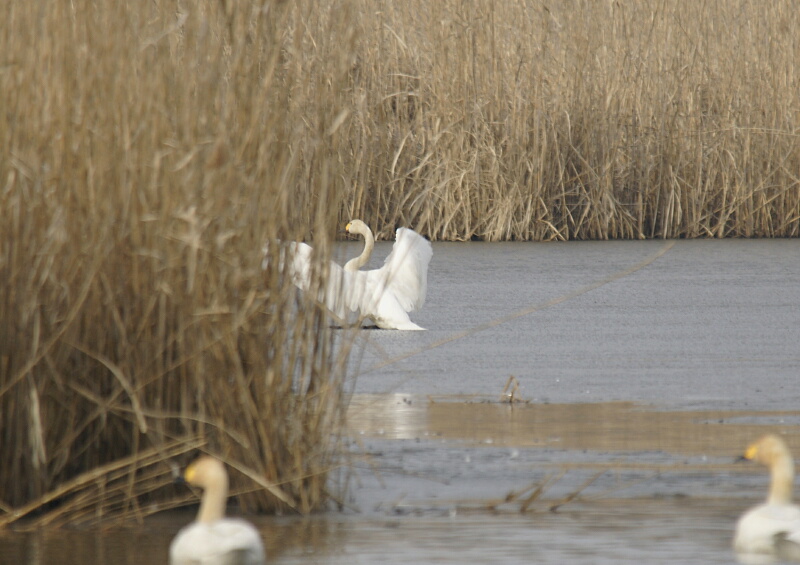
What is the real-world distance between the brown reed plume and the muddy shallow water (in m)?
0.17

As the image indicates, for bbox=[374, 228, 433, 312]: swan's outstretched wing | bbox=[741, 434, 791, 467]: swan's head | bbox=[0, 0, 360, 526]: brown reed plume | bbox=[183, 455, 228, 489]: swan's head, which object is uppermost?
bbox=[0, 0, 360, 526]: brown reed plume

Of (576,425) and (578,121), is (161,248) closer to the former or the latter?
(576,425)

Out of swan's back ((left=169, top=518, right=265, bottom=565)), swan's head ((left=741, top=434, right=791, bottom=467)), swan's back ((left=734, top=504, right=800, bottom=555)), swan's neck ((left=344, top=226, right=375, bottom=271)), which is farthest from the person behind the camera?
swan's neck ((left=344, top=226, right=375, bottom=271))

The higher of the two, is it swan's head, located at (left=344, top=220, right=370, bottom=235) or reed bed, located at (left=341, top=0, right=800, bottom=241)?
reed bed, located at (left=341, top=0, right=800, bottom=241)

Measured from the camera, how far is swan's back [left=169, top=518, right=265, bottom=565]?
3.23 metres

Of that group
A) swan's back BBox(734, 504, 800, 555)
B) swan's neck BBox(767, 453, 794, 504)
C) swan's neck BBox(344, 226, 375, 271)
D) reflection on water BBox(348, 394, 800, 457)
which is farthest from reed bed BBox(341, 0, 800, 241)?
swan's back BBox(734, 504, 800, 555)

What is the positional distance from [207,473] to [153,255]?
1.93 feet

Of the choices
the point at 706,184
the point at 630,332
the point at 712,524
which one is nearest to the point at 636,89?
the point at 706,184

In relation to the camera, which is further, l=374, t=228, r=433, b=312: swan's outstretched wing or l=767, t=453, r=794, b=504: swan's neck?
l=374, t=228, r=433, b=312: swan's outstretched wing

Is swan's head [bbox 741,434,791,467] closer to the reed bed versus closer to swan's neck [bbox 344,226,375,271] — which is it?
swan's neck [bbox 344,226,375,271]

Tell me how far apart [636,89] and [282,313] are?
8791mm

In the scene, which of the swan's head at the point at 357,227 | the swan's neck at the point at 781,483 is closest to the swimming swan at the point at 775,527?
the swan's neck at the point at 781,483

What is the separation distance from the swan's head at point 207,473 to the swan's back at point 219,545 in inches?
5.4

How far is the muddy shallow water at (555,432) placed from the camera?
12.0ft
